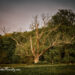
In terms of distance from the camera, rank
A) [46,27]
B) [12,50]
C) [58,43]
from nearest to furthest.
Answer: [58,43], [46,27], [12,50]

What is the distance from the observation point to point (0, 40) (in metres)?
26.1

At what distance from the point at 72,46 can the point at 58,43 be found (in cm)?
296

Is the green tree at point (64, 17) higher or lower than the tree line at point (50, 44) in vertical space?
higher

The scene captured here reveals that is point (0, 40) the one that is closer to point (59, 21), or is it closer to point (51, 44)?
point (51, 44)

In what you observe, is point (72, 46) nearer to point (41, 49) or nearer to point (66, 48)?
point (66, 48)

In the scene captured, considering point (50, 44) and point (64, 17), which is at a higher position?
point (64, 17)

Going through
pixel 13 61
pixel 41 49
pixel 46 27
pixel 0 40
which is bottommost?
pixel 13 61

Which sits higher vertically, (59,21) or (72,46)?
(59,21)

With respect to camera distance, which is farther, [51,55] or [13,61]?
[13,61]

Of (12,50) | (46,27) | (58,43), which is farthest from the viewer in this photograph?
(12,50)

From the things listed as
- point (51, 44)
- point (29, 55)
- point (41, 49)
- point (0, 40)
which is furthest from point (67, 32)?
point (0, 40)

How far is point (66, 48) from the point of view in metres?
23.8

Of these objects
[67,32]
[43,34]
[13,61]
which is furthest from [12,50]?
[67,32]

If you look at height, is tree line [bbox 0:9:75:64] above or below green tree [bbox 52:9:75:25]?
below
